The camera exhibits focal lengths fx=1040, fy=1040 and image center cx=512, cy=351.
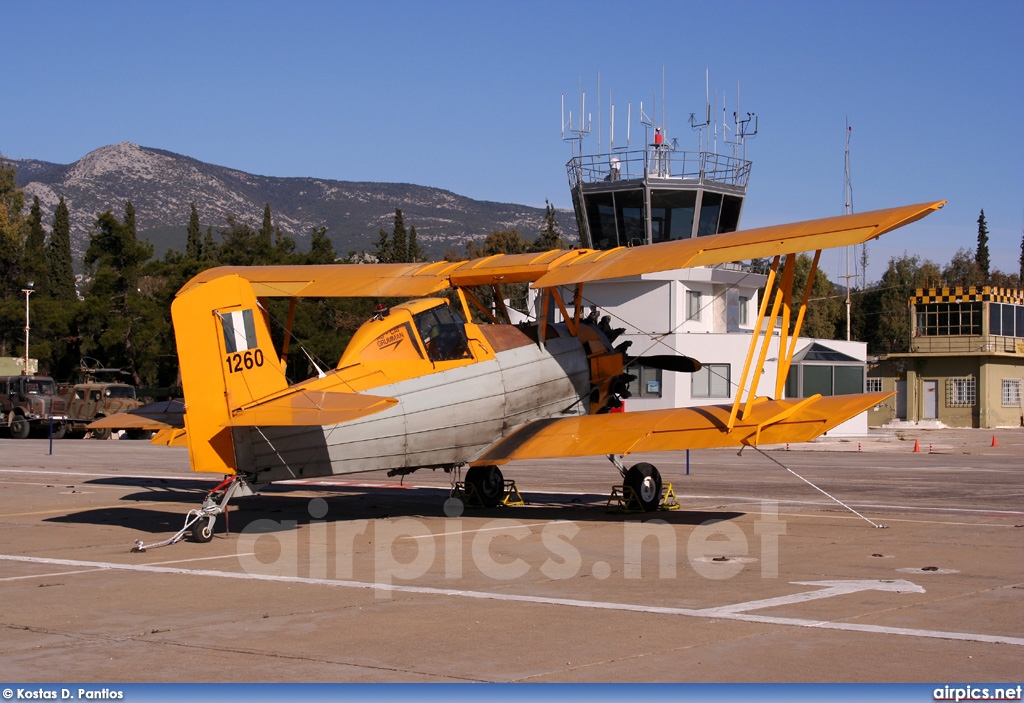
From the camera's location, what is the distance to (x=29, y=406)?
42.1 m

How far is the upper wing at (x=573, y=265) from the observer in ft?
38.9

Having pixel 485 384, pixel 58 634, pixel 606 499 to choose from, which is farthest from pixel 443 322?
pixel 58 634

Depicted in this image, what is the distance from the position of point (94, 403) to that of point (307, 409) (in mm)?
34565

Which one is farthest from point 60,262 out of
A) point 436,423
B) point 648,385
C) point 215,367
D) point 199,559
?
point 199,559

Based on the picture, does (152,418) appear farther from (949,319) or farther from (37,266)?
(37,266)

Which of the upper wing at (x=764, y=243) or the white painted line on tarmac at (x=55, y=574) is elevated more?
the upper wing at (x=764, y=243)

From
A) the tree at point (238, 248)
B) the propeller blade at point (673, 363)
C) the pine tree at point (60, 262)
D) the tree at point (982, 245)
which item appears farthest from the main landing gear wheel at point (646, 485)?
the tree at point (982, 245)

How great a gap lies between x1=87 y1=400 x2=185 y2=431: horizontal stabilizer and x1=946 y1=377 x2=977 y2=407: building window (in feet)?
156

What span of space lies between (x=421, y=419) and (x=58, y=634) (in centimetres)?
609

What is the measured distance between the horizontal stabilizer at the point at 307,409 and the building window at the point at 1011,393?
50859 millimetres

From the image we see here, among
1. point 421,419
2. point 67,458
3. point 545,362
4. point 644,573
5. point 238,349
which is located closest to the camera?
point 644,573

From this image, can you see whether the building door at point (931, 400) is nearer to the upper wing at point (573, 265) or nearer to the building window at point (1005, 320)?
the building window at point (1005, 320)

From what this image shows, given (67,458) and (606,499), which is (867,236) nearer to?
(606,499)

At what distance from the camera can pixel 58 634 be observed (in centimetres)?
714
